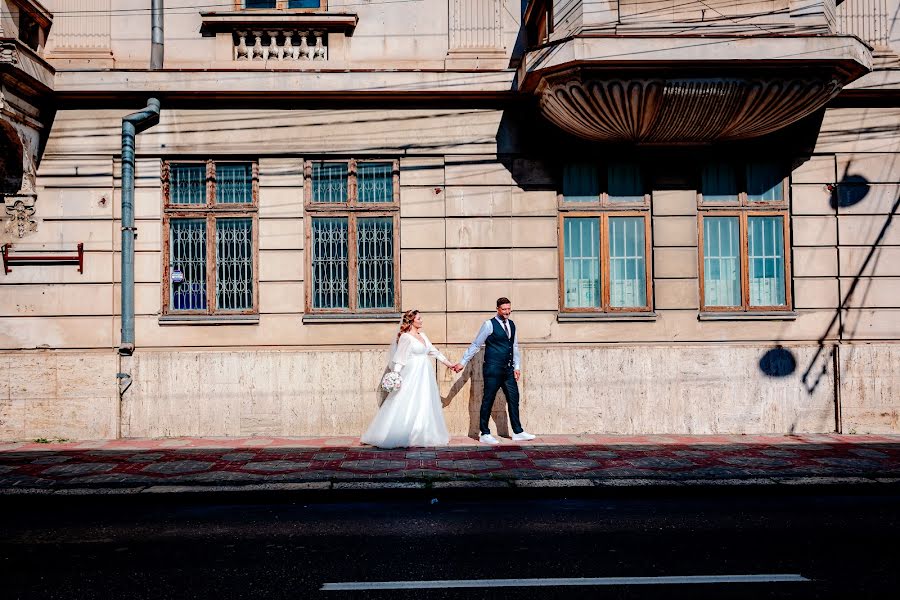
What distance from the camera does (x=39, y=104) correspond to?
36.6 ft

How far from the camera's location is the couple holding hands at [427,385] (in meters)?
10.2

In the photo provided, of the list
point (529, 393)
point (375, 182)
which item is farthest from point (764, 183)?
point (375, 182)

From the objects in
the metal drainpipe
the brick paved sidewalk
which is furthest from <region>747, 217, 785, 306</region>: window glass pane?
the metal drainpipe

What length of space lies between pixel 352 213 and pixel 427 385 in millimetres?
2977

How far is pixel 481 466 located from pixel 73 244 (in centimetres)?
702

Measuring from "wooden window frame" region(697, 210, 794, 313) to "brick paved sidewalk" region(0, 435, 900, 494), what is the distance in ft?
6.45

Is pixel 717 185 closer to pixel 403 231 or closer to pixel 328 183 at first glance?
pixel 403 231

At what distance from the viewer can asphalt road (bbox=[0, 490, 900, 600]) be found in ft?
15.5

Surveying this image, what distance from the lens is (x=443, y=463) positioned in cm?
895

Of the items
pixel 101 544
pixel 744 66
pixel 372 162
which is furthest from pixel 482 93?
pixel 101 544

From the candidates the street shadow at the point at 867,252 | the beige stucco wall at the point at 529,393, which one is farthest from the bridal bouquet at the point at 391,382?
the street shadow at the point at 867,252

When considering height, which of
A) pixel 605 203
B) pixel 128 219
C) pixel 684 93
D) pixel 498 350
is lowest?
pixel 498 350

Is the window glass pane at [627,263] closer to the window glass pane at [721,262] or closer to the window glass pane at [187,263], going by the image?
the window glass pane at [721,262]

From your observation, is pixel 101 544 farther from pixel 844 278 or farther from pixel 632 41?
pixel 844 278
